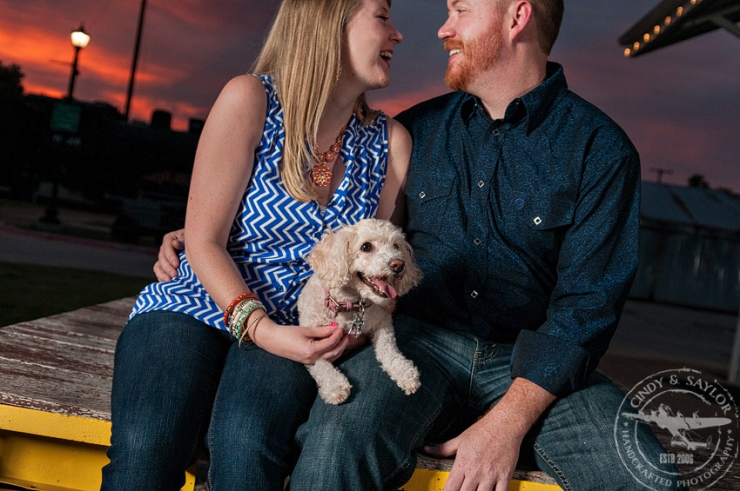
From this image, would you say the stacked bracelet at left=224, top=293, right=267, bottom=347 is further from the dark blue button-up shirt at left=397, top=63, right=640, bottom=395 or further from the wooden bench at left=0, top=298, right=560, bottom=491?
the dark blue button-up shirt at left=397, top=63, right=640, bottom=395

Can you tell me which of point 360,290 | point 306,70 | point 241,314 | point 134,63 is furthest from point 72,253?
point 134,63

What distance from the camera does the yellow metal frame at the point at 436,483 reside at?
2.00m

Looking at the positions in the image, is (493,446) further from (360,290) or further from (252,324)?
(252,324)

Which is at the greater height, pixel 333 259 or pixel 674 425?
pixel 333 259

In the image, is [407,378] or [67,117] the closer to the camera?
[407,378]

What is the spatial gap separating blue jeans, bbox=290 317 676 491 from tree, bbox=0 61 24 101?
18.8 m

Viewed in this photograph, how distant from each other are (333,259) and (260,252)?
41 cm

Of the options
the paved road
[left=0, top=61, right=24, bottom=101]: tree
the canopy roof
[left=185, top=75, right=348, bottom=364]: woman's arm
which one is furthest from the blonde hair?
[left=0, top=61, right=24, bottom=101]: tree

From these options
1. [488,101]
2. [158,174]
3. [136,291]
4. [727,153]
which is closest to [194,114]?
[158,174]

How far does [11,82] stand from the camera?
20484 millimetres

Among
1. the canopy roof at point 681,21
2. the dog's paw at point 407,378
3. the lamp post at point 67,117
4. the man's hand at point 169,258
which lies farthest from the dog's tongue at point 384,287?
the lamp post at point 67,117

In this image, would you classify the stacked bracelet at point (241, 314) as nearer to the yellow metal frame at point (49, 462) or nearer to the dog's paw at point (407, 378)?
the dog's paw at point (407, 378)

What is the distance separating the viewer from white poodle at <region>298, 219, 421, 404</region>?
2.04m

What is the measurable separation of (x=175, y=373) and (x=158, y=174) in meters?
15.5
